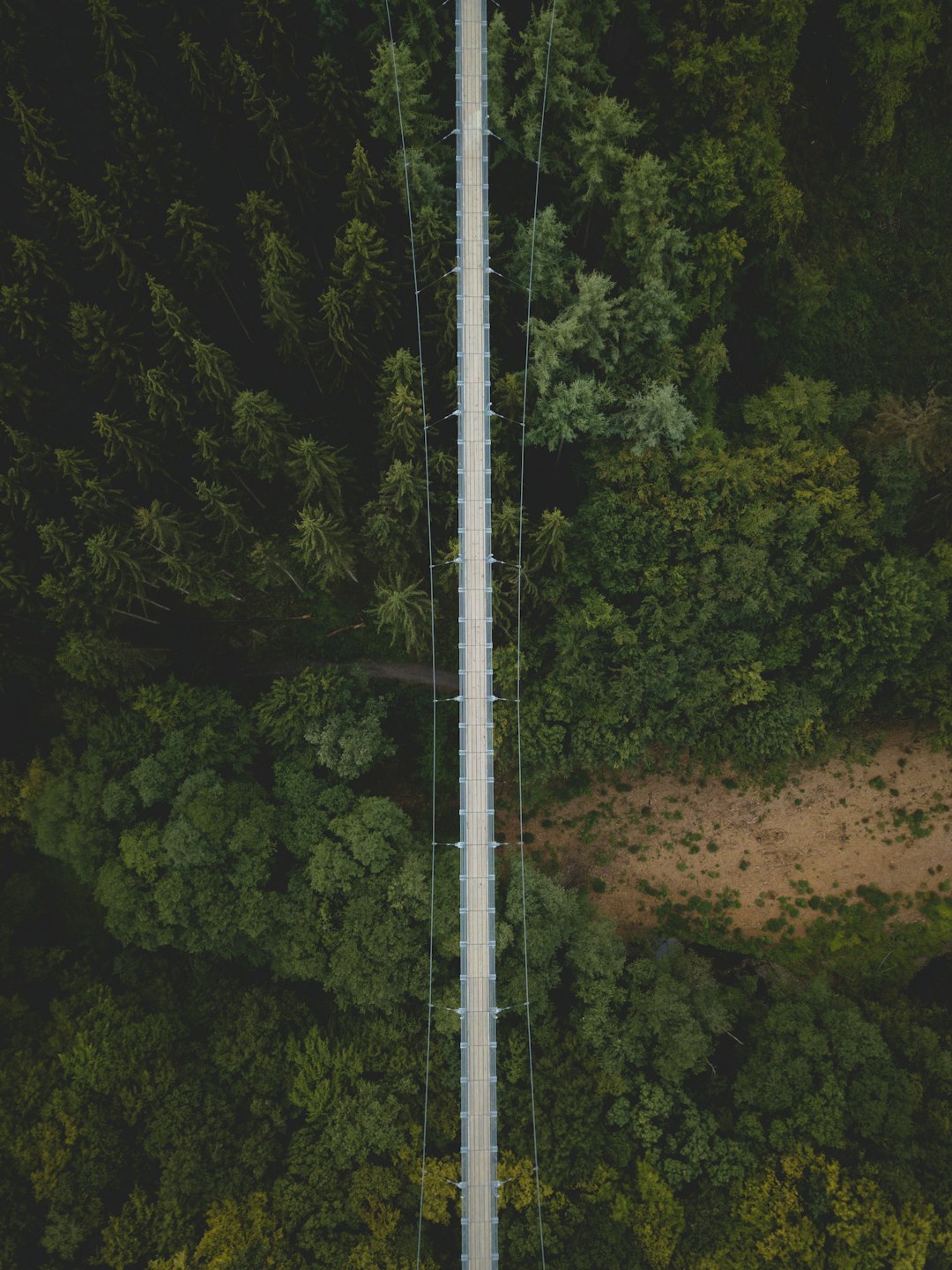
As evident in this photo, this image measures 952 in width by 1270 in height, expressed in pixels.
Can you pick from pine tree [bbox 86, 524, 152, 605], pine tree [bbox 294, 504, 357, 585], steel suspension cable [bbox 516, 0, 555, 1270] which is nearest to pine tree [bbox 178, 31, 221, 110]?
steel suspension cable [bbox 516, 0, 555, 1270]

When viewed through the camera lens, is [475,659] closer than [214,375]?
No

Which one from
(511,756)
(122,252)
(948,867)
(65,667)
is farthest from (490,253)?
(948,867)

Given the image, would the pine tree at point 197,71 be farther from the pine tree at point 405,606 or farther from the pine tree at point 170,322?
the pine tree at point 405,606

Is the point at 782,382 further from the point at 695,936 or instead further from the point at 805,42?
the point at 695,936

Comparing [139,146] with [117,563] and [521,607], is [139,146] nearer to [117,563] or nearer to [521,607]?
[117,563]

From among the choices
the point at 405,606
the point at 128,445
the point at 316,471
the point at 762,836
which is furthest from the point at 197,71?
the point at 762,836

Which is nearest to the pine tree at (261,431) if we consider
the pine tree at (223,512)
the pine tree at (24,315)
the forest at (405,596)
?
the forest at (405,596)
